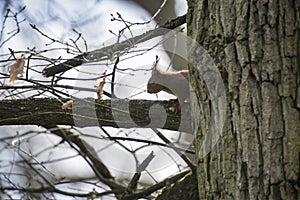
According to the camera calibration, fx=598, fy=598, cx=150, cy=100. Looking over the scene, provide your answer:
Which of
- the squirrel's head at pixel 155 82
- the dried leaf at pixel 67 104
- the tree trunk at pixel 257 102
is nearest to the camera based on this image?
the tree trunk at pixel 257 102

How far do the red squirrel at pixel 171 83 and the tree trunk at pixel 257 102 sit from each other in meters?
0.52

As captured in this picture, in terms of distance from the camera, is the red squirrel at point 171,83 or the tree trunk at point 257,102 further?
the red squirrel at point 171,83

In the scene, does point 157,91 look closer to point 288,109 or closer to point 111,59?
point 111,59

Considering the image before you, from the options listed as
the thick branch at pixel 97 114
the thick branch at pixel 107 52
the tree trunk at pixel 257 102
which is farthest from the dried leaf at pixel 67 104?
the tree trunk at pixel 257 102

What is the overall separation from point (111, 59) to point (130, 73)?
0.59 feet

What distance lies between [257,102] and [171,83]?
70 centimetres

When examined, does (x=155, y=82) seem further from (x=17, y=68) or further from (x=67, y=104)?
(x=17, y=68)

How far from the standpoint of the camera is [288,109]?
1525 millimetres

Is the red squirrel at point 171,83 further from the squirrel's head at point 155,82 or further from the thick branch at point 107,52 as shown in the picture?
the thick branch at point 107,52

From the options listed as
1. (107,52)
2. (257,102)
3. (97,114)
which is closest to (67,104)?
(97,114)

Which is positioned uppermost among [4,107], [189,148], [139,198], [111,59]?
[111,59]

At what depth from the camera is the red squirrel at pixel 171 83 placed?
2166mm

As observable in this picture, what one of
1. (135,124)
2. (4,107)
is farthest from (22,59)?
(135,124)

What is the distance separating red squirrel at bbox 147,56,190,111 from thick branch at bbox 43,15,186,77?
12 centimetres
